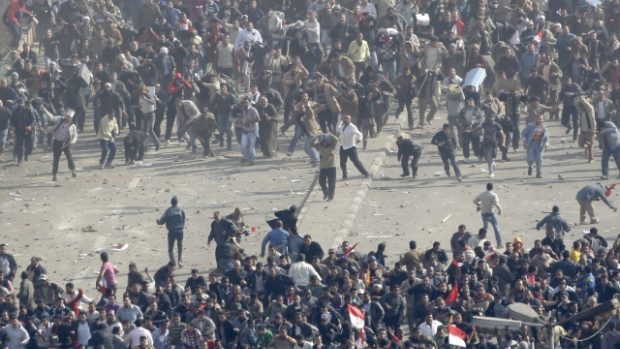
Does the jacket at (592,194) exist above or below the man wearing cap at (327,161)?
below

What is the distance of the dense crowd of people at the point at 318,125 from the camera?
101ft

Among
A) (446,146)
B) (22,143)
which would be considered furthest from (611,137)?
(22,143)

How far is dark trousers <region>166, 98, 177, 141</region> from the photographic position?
4172 centimetres

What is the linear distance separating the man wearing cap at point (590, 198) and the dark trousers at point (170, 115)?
8515 millimetres

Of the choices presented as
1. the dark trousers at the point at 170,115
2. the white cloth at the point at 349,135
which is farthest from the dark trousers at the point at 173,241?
the dark trousers at the point at 170,115

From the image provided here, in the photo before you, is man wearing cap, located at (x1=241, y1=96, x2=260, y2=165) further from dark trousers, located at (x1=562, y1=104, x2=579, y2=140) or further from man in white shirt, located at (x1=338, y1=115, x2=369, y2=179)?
dark trousers, located at (x1=562, y1=104, x2=579, y2=140)

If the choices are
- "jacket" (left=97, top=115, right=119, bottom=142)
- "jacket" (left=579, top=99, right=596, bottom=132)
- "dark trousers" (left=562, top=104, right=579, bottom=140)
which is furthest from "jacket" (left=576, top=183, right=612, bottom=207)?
"jacket" (left=97, top=115, right=119, bottom=142)

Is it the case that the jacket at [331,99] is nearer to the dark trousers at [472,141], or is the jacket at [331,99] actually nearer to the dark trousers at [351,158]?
the dark trousers at [351,158]

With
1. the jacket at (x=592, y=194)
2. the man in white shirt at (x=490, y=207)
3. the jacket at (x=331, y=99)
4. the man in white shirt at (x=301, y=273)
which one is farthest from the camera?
the jacket at (x=331, y=99)

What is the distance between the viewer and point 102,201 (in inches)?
1535

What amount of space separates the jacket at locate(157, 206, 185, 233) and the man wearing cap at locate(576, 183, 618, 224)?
653 cm

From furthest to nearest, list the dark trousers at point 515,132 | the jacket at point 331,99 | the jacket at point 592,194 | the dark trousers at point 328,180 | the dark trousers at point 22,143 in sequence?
the dark trousers at point 515,132 < the jacket at point 331,99 < the dark trousers at point 22,143 < the dark trousers at point 328,180 < the jacket at point 592,194

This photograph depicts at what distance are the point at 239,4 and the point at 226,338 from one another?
17.1 meters

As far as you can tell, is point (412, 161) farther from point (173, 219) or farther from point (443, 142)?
point (173, 219)
